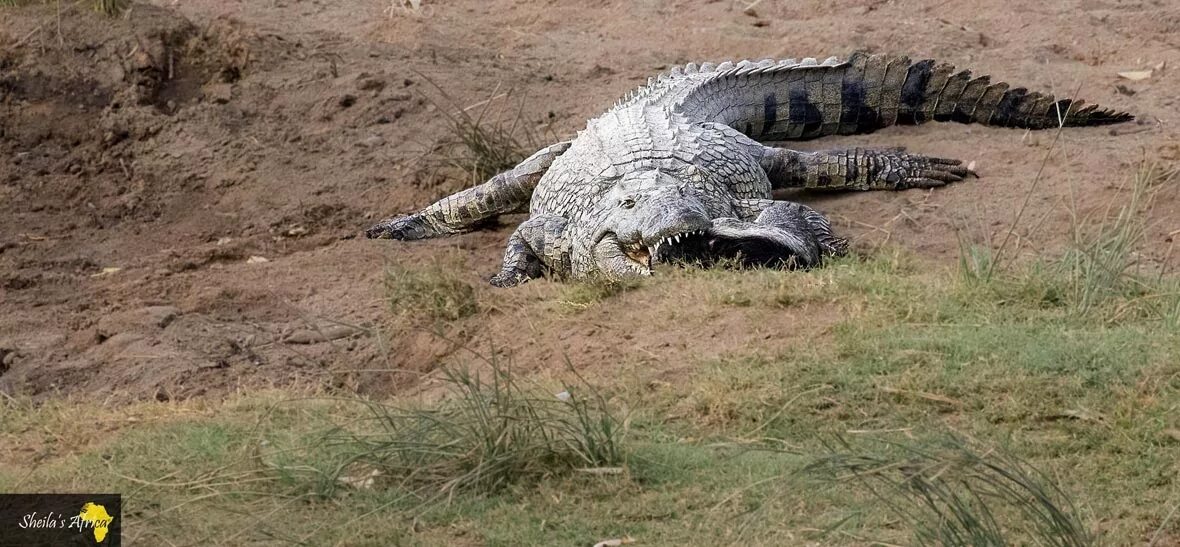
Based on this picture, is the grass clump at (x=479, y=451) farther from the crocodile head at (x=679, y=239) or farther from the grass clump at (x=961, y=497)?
the crocodile head at (x=679, y=239)

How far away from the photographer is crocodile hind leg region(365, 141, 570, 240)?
7316mm

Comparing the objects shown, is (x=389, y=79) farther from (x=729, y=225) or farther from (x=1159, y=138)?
(x=1159, y=138)

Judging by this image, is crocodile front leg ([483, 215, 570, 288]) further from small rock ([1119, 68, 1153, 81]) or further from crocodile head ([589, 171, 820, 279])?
small rock ([1119, 68, 1153, 81])

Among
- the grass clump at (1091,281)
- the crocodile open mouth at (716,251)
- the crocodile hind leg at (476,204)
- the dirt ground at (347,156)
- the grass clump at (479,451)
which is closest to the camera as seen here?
the grass clump at (479,451)

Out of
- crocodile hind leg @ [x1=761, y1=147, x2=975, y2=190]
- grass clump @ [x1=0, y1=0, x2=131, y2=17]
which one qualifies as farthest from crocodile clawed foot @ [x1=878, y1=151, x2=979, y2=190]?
grass clump @ [x1=0, y1=0, x2=131, y2=17]

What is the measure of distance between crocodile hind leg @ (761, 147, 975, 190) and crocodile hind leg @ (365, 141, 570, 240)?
110 cm

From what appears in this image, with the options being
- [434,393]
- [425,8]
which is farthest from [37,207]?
[434,393]

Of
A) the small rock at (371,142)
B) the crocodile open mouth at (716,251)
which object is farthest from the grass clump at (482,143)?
the crocodile open mouth at (716,251)

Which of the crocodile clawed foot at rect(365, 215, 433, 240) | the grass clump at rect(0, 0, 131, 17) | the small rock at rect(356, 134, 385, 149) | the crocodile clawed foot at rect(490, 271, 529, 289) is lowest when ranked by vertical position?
the crocodile clawed foot at rect(365, 215, 433, 240)

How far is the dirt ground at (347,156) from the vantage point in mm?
5570

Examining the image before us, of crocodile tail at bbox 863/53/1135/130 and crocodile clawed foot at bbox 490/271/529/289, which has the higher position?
crocodile tail at bbox 863/53/1135/130

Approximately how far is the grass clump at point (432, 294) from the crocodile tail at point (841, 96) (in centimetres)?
241

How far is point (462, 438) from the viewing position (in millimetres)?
3873

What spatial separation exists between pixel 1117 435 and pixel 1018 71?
4.92 metres
